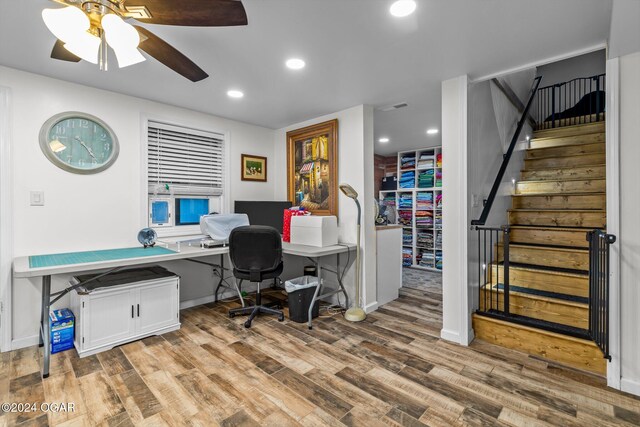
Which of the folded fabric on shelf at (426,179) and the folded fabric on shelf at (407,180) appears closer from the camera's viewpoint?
the folded fabric on shelf at (426,179)

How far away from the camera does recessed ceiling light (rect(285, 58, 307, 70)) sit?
230 cm

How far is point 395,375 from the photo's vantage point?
6.79 feet

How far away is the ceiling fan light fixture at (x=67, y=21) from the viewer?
1.29m

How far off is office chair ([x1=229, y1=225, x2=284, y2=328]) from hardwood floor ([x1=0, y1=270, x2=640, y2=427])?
0.54m

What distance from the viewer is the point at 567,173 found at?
11.6ft

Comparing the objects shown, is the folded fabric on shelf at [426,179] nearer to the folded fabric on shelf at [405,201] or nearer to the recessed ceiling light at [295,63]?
the folded fabric on shelf at [405,201]

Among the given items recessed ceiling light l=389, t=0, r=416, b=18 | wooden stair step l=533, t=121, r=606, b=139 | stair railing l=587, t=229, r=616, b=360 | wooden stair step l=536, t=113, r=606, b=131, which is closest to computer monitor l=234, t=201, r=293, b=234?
recessed ceiling light l=389, t=0, r=416, b=18

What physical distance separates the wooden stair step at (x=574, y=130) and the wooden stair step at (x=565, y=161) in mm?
452

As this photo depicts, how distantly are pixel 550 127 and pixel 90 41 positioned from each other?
5.64m

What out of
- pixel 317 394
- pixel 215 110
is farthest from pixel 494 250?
pixel 215 110

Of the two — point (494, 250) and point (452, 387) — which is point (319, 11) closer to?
point (452, 387)

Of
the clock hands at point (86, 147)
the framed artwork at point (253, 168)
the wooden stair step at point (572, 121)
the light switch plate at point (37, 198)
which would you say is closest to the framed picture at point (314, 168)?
the framed artwork at point (253, 168)

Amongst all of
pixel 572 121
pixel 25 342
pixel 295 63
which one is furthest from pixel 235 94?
pixel 572 121

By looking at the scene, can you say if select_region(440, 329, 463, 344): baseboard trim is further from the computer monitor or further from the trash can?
the computer monitor
